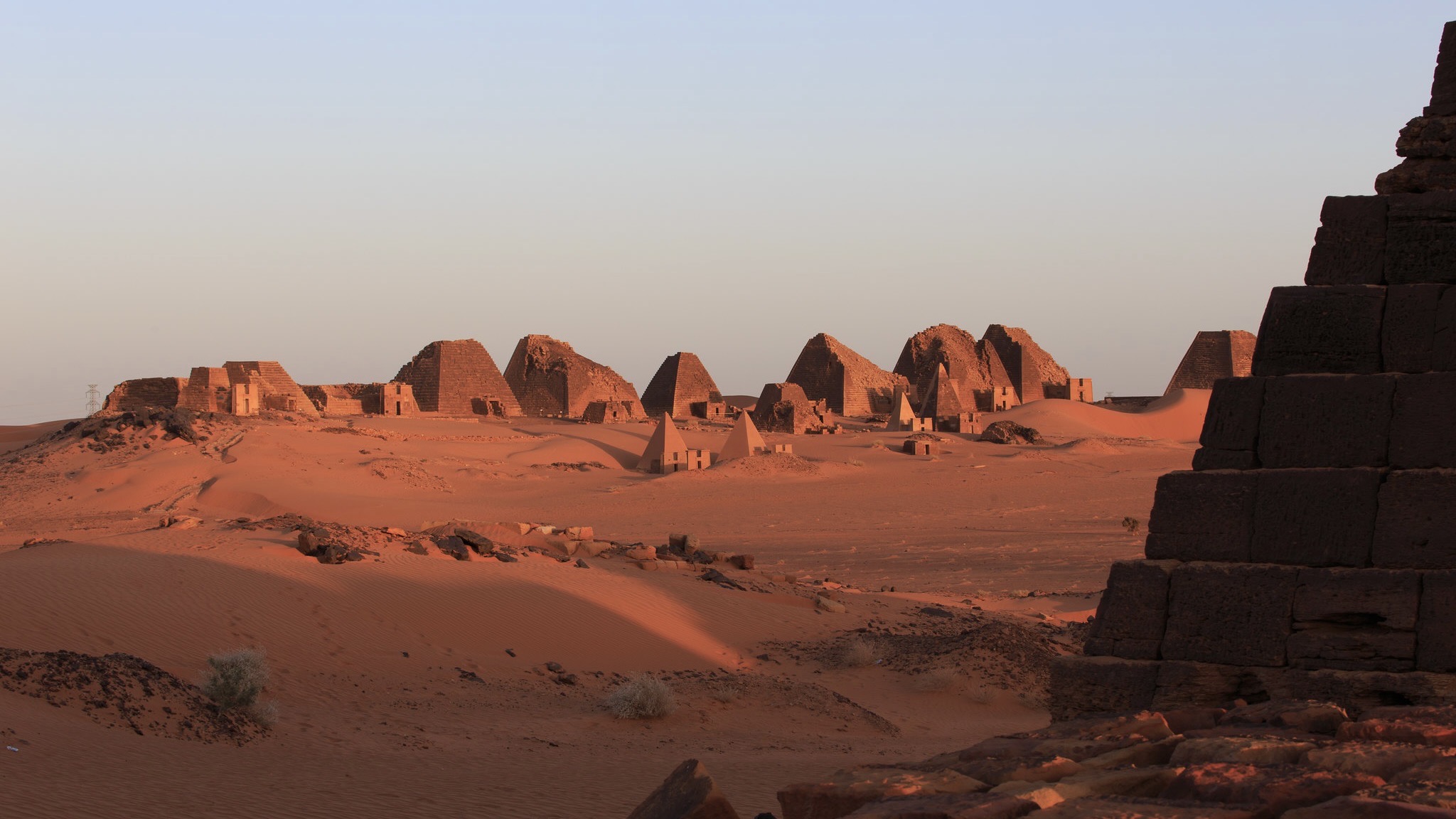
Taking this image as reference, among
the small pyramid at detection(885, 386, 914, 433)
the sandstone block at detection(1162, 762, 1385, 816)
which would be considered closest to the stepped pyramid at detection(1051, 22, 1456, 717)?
the sandstone block at detection(1162, 762, 1385, 816)

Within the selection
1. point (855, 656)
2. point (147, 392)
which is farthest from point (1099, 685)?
point (147, 392)

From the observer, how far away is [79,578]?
11.9 m

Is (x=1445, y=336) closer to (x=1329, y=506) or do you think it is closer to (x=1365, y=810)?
(x=1329, y=506)

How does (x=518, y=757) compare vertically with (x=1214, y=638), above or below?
below

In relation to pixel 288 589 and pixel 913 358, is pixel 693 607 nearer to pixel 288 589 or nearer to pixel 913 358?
pixel 288 589

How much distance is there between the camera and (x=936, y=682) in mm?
11789

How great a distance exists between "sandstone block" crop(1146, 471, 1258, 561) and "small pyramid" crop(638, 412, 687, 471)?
30254 millimetres

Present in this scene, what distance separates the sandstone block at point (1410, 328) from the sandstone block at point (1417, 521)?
0.61m

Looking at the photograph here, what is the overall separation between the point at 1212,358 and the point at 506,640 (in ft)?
193

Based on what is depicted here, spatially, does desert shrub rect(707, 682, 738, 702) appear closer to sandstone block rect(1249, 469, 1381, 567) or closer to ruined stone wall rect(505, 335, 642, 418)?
sandstone block rect(1249, 469, 1381, 567)

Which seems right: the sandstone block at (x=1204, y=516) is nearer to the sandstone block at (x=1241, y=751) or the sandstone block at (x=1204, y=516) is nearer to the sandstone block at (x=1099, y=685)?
the sandstone block at (x=1099, y=685)

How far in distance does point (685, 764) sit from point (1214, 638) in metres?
2.93

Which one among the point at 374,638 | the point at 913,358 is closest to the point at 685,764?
the point at 374,638

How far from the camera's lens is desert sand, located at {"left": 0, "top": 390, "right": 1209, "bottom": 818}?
7.16 meters
